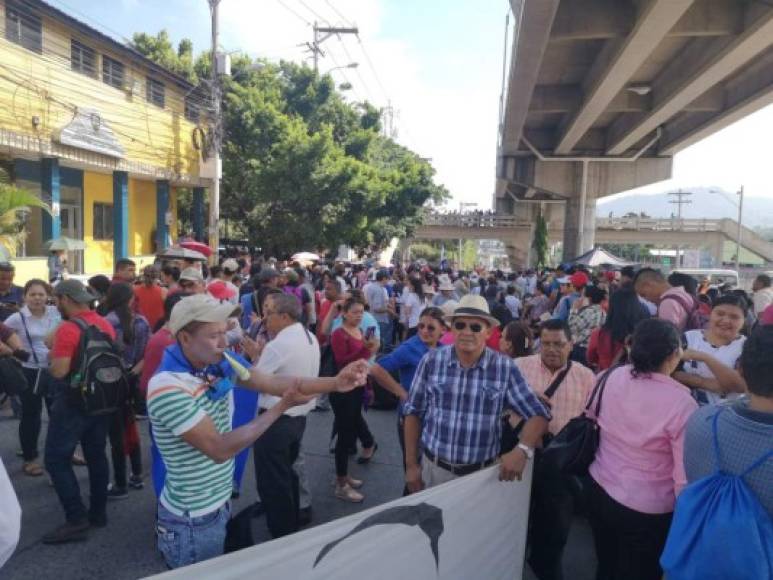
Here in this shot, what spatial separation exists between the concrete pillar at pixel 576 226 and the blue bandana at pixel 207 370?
2274 centimetres

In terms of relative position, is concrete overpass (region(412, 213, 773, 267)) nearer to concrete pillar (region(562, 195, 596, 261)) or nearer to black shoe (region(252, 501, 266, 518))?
concrete pillar (region(562, 195, 596, 261))

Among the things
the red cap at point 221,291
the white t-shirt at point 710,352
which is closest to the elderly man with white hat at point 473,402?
the white t-shirt at point 710,352

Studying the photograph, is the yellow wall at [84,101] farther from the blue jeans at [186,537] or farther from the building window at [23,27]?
the blue jeans at [186,537]

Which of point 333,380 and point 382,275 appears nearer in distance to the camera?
point 333,380

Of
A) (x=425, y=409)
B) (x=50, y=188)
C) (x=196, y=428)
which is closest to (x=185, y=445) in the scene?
(x=196, y=428)

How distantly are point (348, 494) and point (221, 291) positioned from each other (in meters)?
3.24

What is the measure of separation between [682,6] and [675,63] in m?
5.04

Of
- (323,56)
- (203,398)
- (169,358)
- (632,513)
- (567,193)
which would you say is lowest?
(632,513)

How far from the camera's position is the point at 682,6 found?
812 centimetres

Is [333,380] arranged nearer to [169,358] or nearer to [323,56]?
[169,358]

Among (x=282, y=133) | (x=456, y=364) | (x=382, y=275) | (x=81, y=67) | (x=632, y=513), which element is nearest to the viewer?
(x=632, y=513)

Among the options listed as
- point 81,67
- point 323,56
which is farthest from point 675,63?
point 323,56

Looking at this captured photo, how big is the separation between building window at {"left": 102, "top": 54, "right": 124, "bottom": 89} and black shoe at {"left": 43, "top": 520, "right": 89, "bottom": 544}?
16504mm

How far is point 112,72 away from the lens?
1789cm
